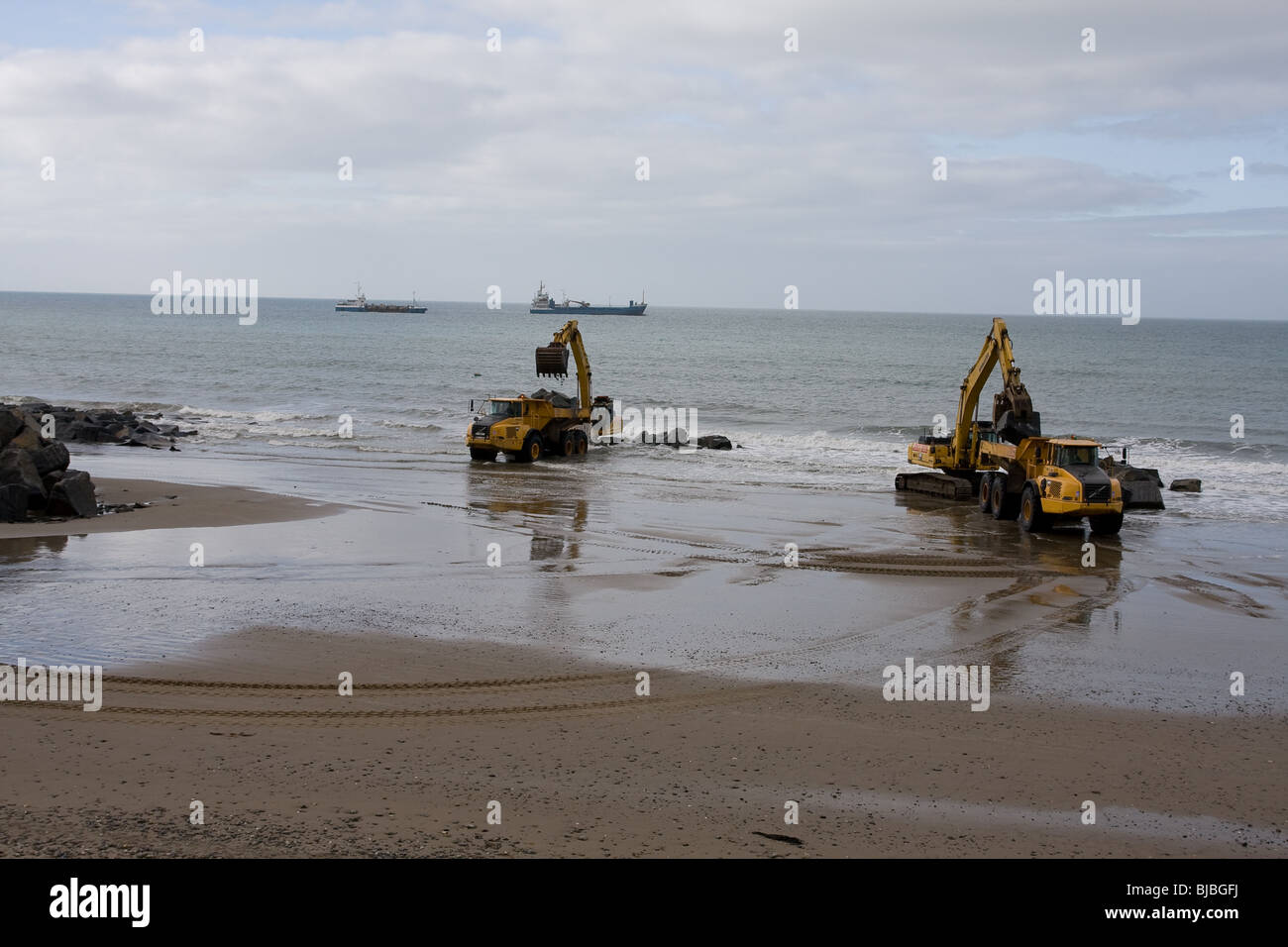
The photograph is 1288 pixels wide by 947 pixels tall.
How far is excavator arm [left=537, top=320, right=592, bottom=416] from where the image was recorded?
1363 inches

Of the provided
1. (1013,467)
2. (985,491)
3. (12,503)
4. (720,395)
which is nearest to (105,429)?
(12,503)

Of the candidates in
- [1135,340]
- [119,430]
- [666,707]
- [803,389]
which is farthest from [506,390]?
[1135,340]

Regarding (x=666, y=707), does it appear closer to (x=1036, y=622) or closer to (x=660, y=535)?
(x=1036, y=622)

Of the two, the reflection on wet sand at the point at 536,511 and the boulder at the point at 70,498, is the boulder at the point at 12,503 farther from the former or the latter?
the reflection on wet sand at the point at 536,511

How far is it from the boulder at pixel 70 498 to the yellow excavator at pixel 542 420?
1378cm

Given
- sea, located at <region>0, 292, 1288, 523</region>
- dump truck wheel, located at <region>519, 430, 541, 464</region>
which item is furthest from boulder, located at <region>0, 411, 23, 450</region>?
dump truck wheel, located at <region>519, 430, 541, 464</region>

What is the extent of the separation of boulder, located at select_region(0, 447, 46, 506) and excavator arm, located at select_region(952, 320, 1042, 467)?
1940 centimetres

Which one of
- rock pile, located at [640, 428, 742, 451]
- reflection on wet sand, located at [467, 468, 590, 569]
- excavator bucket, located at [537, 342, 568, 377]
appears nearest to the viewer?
reflection on wet sand, located at [467, 468, 590, 569]

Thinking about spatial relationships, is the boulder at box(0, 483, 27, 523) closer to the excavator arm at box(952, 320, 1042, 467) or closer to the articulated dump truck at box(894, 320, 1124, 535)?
the articulated dump truck at box(894, 320, 1124, 535)

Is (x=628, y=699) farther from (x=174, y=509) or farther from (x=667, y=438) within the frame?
(x=667, y=438)

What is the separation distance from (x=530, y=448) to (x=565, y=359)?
11.2ft

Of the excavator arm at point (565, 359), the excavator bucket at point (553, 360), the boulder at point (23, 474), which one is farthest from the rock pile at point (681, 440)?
the boulder at point (23, 474)

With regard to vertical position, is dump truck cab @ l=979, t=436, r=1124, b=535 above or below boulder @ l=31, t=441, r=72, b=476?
below
